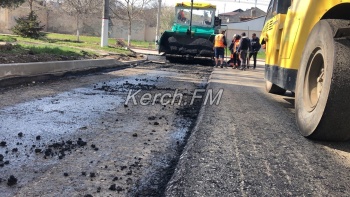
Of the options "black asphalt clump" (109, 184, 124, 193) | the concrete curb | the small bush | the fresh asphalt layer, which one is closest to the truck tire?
the fresh asphalt layer

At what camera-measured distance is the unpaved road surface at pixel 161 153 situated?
7.73 feet

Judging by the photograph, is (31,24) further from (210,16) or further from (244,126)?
(244,126)

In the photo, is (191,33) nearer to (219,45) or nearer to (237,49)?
(219,45)

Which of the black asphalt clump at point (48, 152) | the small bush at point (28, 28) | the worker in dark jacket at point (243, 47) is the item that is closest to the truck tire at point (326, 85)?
the black asphalt clump at point (48, 152)

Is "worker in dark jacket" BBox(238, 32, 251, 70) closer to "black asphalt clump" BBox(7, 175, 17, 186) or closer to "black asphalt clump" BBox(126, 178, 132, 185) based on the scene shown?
"black asphalt clump" BBox(126, 178, 132, 185)

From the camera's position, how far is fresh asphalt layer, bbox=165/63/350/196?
2289 mm

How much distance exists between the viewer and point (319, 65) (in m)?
3.73

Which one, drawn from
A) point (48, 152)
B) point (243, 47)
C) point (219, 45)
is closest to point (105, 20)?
point (219, 45)

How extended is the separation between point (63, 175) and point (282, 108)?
12.9 ft

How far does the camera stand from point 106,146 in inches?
130

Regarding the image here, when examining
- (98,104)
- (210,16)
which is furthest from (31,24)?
(98,104)

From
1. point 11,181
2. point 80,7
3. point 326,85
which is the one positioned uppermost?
point 80,7

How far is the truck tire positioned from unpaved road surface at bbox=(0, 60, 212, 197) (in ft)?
4.27
